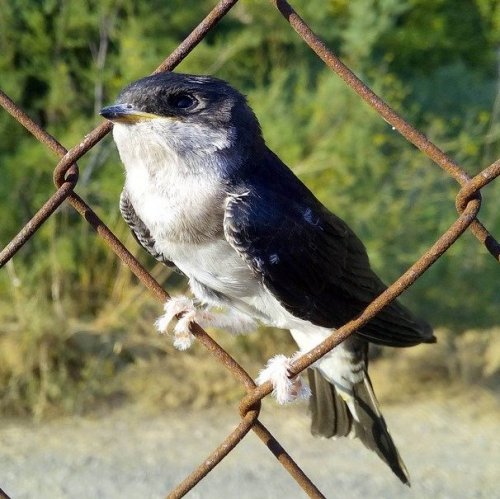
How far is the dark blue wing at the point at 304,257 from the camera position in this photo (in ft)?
5.96

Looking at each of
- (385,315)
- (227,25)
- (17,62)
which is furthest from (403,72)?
(385,315)

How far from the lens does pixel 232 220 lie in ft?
5.92

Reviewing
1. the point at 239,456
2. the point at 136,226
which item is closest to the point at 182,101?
the point at 136,226

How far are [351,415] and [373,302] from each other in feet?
→ 4.31

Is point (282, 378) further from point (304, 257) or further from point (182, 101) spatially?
point (182, 101)

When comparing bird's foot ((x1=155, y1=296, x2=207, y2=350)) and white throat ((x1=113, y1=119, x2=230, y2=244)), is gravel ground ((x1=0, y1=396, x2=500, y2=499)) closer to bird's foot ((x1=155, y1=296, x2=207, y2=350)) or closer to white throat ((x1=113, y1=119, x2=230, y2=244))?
bird's foot ((x1=155, y1=296, x2=207, y2=350))

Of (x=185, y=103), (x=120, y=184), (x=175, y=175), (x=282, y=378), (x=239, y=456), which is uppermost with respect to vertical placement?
(x=185, y=103)

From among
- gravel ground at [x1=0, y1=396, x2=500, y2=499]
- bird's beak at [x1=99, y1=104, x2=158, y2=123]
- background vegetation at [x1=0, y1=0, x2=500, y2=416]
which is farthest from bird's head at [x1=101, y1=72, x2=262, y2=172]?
background vegetation at [x1=0, y1=0, x2=500, y2=416]

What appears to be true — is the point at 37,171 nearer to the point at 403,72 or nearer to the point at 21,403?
the point at 21,403

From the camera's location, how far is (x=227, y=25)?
600 centimetres

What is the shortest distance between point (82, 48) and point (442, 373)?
2.78 metres

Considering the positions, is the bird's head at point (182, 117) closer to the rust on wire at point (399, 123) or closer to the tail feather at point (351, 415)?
the rust on wire at point (399, 123)

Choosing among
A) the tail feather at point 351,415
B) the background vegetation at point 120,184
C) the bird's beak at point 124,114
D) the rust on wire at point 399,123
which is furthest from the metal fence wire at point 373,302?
the background vegetation at point 120,184

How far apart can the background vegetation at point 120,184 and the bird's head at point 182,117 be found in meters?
2.81
